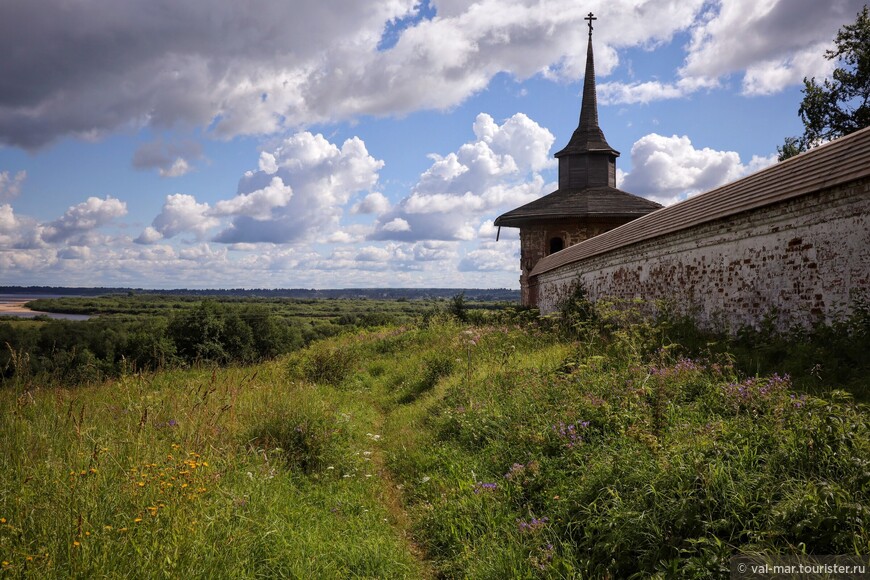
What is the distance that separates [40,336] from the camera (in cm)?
2430

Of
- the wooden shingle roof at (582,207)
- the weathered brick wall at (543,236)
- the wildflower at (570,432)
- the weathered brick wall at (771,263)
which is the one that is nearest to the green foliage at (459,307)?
the weathered brick wall at (543,236)

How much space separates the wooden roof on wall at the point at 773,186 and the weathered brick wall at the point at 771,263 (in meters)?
0.19

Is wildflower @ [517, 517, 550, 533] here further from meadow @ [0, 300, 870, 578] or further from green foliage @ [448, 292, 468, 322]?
green foliage @ [448, 292, 468, 322]

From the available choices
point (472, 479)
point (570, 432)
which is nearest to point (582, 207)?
point (570, 432)

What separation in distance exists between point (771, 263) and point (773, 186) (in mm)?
1200

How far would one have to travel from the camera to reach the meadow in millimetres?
3035

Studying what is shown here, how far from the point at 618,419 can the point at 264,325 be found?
35725mm

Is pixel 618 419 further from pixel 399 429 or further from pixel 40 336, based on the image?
pixel 40 336

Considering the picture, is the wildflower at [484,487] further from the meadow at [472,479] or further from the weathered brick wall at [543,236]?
the weathered brick wall at [543,236]

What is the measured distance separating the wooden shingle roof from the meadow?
17540 millimetres

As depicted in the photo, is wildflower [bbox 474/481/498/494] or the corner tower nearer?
wildflower [bbox 474/481/498/494]

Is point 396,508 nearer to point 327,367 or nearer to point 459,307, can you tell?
point 327,367

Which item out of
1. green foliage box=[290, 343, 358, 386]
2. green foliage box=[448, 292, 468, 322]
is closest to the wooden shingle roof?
green foliage box=[448, 292, 468, 322]

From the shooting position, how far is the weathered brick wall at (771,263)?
6.56 metres
